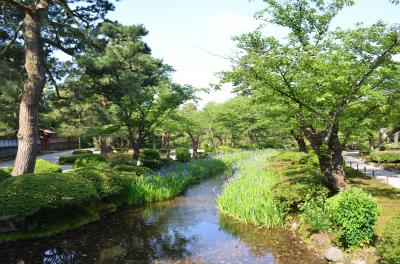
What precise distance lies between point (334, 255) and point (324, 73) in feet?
18.7

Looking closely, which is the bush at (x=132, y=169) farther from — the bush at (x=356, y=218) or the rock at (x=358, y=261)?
the rock at (x=358, y=261)

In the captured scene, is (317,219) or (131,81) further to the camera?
(131,81)

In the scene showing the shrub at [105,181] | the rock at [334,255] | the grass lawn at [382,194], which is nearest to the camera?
the rock at [334,255]

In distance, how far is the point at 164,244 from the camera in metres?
9.83

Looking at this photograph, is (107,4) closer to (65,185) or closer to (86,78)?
(86,78)

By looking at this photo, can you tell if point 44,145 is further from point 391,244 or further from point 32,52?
point 391,244

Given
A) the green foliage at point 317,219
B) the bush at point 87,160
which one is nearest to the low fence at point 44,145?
the bush at point 87,160

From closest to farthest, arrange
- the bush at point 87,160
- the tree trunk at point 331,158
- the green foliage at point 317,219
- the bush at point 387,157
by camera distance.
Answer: the green foliage at point 317,219
the tree trunk at point 331,158
the bush at point 87,160
the bush at point 387,157

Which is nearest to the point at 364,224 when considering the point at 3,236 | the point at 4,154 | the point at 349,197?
the point at 349,197

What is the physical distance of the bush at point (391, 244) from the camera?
597 cm

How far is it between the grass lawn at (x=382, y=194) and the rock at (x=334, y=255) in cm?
129

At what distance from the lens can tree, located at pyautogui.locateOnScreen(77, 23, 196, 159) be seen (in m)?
14.0

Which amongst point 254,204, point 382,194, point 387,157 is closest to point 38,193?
point 254,204

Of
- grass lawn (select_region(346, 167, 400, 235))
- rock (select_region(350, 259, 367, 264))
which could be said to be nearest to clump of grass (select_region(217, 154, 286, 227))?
grass lawn (select_region(346, 167, 400, 235))
